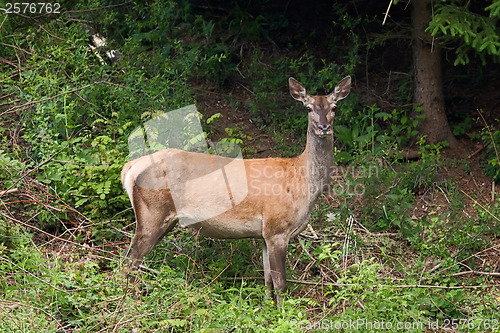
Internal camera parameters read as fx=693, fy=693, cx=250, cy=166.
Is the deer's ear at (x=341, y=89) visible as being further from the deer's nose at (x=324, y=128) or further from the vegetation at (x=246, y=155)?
the vegetation at (x=246, y=155)

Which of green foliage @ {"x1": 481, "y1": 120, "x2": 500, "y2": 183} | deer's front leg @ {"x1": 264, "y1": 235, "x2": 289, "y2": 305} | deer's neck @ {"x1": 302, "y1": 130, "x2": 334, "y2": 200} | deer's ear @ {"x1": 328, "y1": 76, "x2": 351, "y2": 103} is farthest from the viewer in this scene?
green foliage @ {"x1": 481, "y1": 120, "x2": 500, "y2": 183}

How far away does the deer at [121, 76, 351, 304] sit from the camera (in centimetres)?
675

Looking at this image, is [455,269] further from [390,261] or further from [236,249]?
[236,249]

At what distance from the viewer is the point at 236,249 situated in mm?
7520

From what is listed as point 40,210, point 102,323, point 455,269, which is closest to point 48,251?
point 40,210

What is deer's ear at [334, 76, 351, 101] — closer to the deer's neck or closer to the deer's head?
the deer's head

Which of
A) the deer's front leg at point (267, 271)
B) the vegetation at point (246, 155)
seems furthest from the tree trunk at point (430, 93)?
the deer's front leg at point (267, 271)

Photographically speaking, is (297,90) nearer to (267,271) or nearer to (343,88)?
(343,88)

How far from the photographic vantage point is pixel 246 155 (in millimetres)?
9555

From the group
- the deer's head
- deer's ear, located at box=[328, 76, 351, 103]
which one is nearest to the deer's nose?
the deer's head

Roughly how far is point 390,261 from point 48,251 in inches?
144

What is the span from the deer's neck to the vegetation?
2.75 ft

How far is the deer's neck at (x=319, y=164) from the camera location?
688 centimetres

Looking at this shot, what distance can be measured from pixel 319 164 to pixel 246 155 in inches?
109
